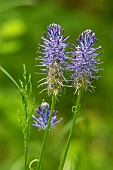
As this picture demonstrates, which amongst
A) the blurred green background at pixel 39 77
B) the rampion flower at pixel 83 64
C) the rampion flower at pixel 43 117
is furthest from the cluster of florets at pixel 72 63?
the blurred green background at pixel 39 77

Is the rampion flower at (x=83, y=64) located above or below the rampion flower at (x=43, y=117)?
above

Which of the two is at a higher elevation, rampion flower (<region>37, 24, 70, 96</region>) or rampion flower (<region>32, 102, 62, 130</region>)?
rampion flower (<region>37, 24, 70, 96</region>)

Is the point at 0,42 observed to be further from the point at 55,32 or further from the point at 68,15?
the point at 55,32

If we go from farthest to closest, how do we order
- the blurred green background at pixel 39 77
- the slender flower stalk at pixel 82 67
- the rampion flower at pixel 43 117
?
the blurred green background at pixel 39 77
the rampion flower at pixel 43 117
the slender flower stalk at pixel 82 67

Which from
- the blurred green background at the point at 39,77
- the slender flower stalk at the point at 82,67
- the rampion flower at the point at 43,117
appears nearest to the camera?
the slender flower stalk at the point at 82,67

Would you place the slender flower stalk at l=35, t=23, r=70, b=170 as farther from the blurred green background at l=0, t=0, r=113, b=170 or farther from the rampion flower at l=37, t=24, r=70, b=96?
the blurred green background at l=0, t=0, r=113, b=170

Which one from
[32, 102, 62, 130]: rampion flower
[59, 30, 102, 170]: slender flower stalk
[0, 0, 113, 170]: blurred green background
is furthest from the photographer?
[0, 0, 113, 170]: blurred green background

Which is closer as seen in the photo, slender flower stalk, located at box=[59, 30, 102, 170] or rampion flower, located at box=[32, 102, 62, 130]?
slender flower stalk, located at box=[59, 30, 102, 170]

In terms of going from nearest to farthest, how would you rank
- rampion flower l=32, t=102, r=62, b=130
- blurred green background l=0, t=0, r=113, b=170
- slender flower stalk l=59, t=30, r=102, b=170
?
slender flower stalk l=59, t=30, r=102, b=170 → rampion flower l=32, t=102, r=62, b=130 → blurred green background l=0, t=0, r=113, b=170

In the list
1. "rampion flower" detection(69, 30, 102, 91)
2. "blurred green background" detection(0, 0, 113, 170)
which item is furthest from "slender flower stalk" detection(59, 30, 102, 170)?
"blurred green background" detection(0, 0, 113, 170)

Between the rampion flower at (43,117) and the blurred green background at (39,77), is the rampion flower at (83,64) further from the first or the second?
the blurred green background at (39,77)
